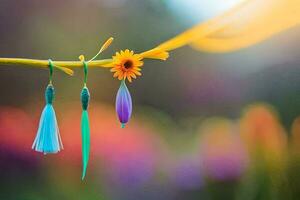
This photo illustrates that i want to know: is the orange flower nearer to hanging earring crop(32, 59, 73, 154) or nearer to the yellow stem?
the yellow stem

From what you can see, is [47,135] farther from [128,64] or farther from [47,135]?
[128,64]

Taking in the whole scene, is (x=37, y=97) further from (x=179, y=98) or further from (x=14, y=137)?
(x=179, y=98)

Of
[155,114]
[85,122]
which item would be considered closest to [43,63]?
[85,122]

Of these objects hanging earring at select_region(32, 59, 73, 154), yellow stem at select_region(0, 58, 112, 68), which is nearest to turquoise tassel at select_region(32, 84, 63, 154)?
hanging earring at select_region(32, 59, 73, 154)

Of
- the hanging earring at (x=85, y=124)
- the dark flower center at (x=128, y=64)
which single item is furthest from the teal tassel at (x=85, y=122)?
the dark flower center at (x=128, y=64)

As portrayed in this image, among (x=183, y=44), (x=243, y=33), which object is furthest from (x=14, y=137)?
(x=243, y=33)

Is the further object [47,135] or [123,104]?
[123,104]

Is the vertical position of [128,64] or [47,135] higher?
[128,64]
